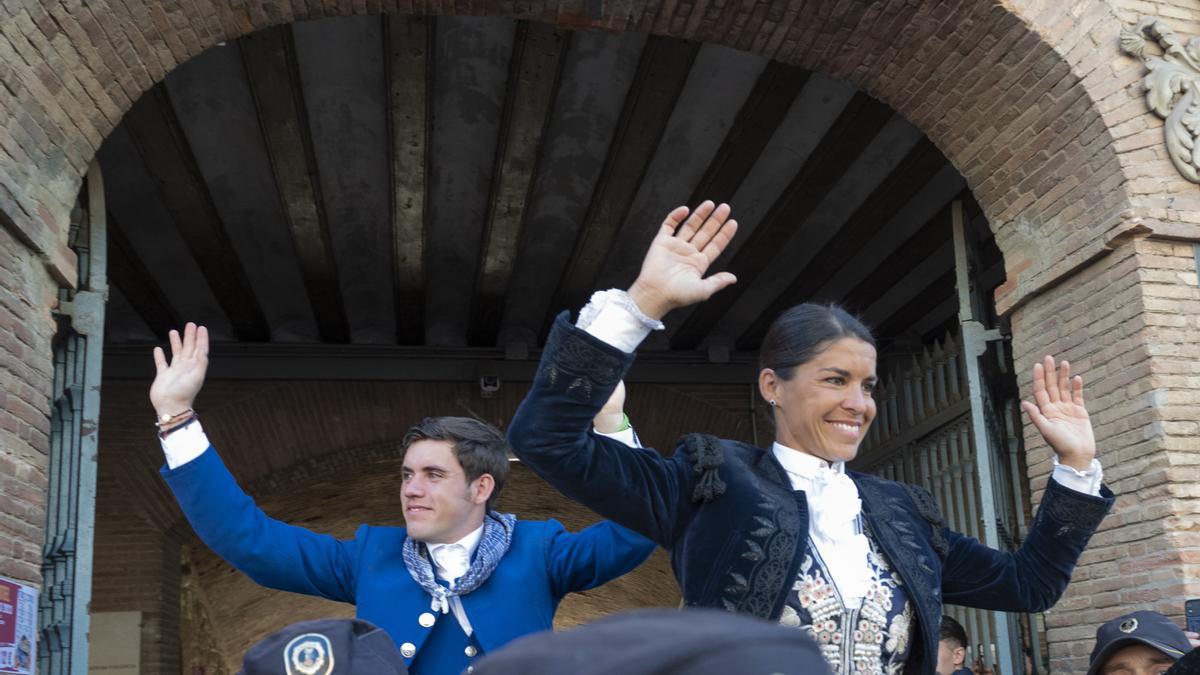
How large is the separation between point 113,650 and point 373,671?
9.11m

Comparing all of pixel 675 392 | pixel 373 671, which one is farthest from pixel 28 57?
pixel 675 392

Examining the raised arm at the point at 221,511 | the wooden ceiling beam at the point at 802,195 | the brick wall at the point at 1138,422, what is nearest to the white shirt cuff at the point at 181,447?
the raised arm at the point at 221,511

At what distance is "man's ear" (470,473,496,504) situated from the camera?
3082 mm

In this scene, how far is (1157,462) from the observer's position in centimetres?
488

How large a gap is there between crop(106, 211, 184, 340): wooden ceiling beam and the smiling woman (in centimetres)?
660

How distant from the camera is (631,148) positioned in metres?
7.33

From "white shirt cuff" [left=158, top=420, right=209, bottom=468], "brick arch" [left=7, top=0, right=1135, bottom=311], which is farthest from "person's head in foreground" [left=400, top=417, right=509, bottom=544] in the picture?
"brick arch" [left=7, top=0, right=1135, bottom=311]

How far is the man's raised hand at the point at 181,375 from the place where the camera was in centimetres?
278

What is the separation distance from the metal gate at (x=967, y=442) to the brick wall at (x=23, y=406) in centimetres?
404

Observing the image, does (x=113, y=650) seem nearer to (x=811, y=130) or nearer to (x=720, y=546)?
(x=811, y=130)

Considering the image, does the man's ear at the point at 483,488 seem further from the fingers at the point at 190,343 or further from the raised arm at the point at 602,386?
the raised arm at the point at 602,386

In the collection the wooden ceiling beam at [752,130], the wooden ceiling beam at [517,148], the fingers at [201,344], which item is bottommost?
the fingers at [201,344]

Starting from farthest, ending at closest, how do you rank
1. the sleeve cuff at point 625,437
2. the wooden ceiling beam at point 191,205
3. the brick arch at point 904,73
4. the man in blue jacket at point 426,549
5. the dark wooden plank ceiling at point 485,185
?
the wooden ceiling beam at point 191,205, the dark wooden plank ceiling at point 485,185, the brick arch at point 904,73, the man in blue jacket at point 426,549, the sleeve cuff at point 625,437

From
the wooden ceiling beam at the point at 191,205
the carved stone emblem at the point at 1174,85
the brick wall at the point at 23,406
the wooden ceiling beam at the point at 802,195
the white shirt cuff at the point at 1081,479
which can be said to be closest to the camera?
the white shirt cuff at the point at 1081,479
